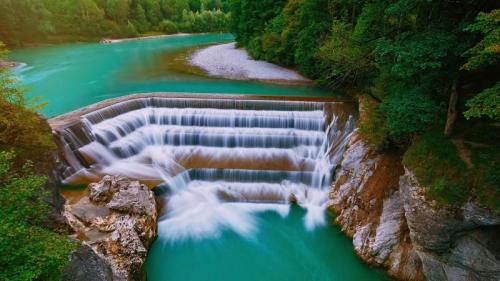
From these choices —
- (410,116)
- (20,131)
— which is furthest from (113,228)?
(410,116)

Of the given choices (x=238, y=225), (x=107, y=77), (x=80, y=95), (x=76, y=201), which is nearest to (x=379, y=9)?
(x=238, y=225)

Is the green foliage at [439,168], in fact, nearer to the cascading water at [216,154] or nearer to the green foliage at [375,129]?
the green foliage at [375,129]

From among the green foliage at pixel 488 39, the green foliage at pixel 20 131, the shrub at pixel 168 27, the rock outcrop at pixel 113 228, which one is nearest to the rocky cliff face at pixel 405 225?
the green foliage at pixel 488 39

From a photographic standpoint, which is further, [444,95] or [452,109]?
[444,95]

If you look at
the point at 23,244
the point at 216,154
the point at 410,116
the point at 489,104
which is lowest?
the point at 216,154

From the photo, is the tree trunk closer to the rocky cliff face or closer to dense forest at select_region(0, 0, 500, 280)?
dense forest at select_region(0, 0, 500, 280)

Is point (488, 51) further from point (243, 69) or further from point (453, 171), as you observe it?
point (243, 69)
